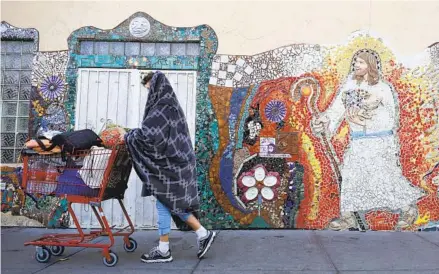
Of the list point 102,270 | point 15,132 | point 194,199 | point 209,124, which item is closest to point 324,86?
point 209,124

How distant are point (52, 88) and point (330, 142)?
13.0 feet

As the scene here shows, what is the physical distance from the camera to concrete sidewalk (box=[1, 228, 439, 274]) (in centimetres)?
454

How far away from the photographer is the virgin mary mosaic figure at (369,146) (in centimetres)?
637

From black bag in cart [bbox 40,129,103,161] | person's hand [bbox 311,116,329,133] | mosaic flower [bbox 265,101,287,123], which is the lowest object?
black bag in cart [bbox 40,129,103,161]

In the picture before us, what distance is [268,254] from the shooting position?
511cm

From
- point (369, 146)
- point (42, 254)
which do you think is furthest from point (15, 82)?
point (369, 146)

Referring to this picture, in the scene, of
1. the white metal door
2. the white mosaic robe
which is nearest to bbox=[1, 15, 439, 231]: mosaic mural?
the white mosaic robe

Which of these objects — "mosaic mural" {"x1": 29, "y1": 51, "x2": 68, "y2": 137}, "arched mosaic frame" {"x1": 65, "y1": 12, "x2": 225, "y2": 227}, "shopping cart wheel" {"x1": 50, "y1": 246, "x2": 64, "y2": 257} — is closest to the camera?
"shopping cart wheel" {"x1": 50, "y1": 246, "x2": 64, "y2": 257}

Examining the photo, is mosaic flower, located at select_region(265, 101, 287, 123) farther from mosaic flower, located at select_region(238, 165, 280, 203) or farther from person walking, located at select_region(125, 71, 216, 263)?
person walking, located at select_region(125, 71, 216, 263)

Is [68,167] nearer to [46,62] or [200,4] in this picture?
[46,62]

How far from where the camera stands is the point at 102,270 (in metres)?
4.55

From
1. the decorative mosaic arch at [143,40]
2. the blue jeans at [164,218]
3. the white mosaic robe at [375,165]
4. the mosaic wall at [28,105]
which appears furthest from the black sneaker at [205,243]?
the mosaic wall at [28,105]

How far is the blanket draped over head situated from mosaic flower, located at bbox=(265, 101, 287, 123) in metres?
1.98

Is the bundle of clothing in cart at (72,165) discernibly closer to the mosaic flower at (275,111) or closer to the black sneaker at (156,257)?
the black sneaker at (156,257)
